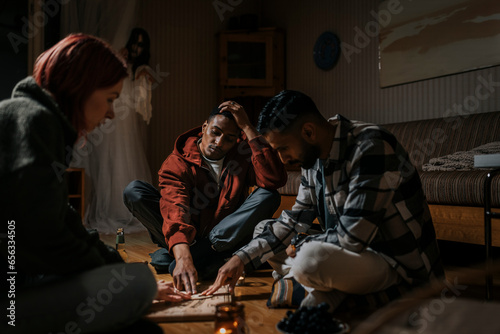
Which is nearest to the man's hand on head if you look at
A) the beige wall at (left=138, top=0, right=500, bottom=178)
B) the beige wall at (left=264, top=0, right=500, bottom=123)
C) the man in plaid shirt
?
the man in plaid shirt

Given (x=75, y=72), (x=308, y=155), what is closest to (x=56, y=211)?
(x=75, y=72)

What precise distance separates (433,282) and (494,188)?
0.84m

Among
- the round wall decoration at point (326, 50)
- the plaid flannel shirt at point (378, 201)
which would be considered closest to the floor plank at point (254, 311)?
the plaid flannel shirt at point (378, 201)

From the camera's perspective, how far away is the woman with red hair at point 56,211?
0.77 m

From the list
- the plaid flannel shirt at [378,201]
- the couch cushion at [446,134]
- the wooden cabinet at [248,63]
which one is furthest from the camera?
the wooden cabinet at [248,63]

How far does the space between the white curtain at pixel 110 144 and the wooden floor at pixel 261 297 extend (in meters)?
1.26

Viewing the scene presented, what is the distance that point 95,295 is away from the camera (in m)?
0.85

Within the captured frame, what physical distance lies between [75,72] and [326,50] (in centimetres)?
360

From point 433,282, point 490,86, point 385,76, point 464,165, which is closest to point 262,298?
point 433,282

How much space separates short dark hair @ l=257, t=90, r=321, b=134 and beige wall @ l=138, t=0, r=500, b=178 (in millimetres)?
2449

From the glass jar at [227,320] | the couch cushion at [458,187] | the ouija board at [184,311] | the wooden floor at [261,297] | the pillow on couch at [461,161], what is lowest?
the wooden floor at [261,297]

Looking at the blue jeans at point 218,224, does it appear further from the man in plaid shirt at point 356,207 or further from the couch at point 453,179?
the couch at point 453,179

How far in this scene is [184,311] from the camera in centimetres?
127

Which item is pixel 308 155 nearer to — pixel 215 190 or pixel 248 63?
pixel 215 190
